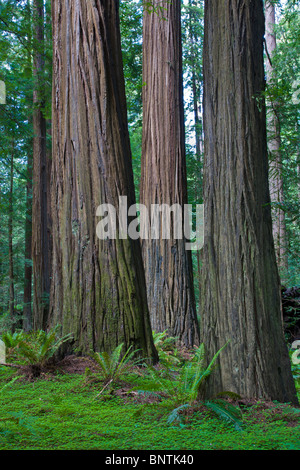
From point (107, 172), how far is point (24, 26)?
7889 mm

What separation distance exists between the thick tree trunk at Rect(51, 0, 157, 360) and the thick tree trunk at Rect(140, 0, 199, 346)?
2.64 metres

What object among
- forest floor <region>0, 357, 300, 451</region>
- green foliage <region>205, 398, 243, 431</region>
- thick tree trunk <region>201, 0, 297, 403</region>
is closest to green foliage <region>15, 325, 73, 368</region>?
forest floor <region>0, 357, 300, 451</region>

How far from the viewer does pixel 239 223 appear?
3.37 meters

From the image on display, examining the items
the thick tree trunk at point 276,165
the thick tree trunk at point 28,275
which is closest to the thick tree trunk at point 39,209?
the thick tree trunk at point 28,275

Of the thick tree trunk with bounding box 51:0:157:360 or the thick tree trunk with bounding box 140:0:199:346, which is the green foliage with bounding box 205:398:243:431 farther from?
the thick tree trunk with bounding box 140:0:199:346

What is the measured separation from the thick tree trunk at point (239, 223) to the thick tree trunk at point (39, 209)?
345 inches

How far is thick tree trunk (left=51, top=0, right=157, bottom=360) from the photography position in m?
4.47

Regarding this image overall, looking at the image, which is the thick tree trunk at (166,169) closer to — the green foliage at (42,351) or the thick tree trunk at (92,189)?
the thick tree trunk at (92,189)

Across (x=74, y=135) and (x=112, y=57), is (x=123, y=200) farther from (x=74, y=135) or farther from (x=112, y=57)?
(x=112, y=57)

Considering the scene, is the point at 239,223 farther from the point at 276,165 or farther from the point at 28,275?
the point at 28,275

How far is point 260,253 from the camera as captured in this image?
3.34 metres

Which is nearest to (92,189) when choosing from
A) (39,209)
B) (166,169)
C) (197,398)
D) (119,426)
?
(197,398)

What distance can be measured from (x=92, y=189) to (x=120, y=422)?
2.66m
